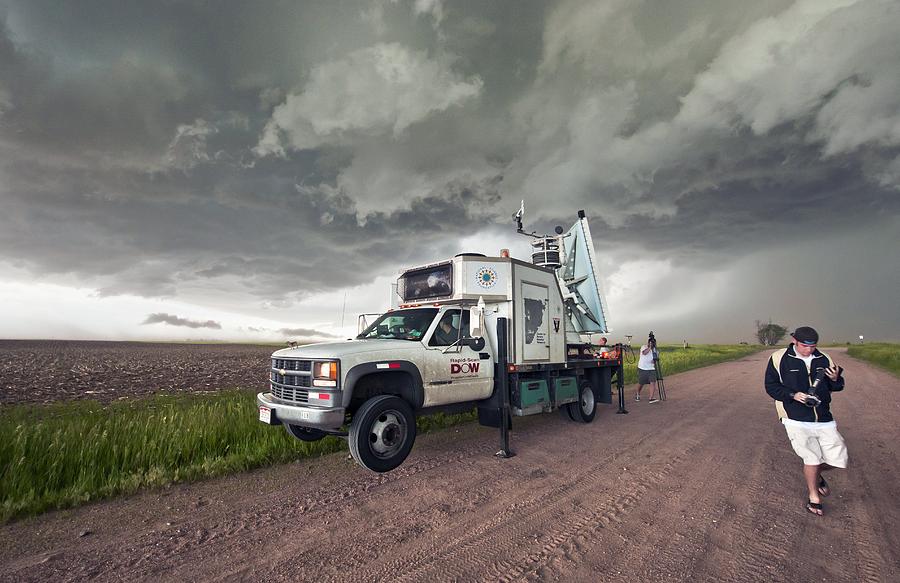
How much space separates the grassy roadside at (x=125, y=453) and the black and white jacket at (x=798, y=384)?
5.96 m

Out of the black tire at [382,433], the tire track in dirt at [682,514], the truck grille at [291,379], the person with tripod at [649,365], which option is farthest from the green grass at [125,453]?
the person with tripod at [649,365]

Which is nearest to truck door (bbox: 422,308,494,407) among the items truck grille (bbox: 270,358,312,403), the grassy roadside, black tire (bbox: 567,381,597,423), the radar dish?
truck grille (bbox: 270,358,312,403)

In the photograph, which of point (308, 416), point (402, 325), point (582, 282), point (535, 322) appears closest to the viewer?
point (308, 416)

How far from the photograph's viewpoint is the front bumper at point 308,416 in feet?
17.1

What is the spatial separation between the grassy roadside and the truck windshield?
191 centimetres

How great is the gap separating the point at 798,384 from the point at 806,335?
54cm

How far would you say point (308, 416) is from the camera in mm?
5336

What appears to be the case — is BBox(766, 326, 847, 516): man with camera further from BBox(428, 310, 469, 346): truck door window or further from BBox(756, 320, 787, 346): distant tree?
BBox(756, 320, 787, 346): distant tree

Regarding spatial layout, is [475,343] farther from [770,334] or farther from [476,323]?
[770,334]

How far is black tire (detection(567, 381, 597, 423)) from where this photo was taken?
916 centimetres

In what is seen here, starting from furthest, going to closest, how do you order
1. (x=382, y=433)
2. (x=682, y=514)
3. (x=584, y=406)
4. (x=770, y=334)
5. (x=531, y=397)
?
1. (x=770, y=334)
2. (x=584, y=406)
3. (x=531, y=397)
4. (x=382, y=433)
5. (x=682, y=514)

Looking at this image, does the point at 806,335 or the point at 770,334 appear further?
the point at 770,334

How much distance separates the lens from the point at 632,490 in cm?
493

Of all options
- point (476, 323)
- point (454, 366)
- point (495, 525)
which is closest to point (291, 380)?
point (454, 366)
